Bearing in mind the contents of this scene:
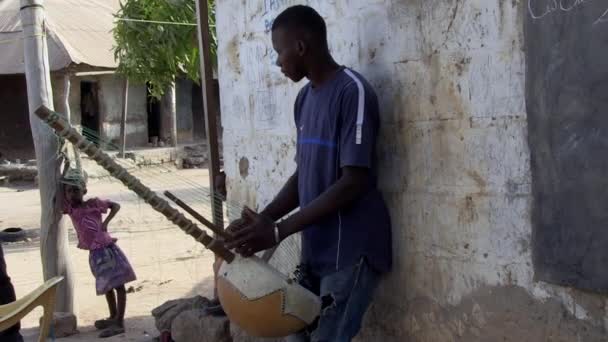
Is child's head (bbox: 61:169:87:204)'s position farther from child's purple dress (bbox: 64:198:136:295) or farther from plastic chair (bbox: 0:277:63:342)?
plastic chair (bbox: 0:277:63:342)

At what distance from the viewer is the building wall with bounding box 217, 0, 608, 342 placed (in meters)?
2.50

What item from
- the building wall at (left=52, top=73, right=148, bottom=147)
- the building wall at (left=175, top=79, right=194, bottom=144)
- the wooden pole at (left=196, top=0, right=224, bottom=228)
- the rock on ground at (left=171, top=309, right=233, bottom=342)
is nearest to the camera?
the rock on ground at (left=171, top=309, right=233, bottom=342)

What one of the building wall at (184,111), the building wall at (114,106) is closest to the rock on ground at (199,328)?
the building wall at (114,106)

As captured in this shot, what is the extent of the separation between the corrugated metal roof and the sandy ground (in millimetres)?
4476

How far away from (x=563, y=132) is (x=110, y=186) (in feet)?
45.8

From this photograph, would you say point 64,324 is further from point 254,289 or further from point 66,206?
point 254,289

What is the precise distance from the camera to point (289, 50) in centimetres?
280

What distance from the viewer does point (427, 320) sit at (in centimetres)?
296

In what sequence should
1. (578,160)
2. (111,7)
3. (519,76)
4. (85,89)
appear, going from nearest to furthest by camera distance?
(578,160), (519,76), (85,89), (111,7)

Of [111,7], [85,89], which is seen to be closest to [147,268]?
[85,89]

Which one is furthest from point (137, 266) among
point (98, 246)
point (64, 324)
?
point (64, 324)

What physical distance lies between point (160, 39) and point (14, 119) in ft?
36.3

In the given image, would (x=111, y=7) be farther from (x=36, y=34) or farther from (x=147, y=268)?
(x=36, y=34)

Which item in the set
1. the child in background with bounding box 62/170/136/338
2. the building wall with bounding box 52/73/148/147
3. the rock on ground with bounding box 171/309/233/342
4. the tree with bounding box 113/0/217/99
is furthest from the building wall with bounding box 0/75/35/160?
the rock on ground with bounding box 171/309/233/342
